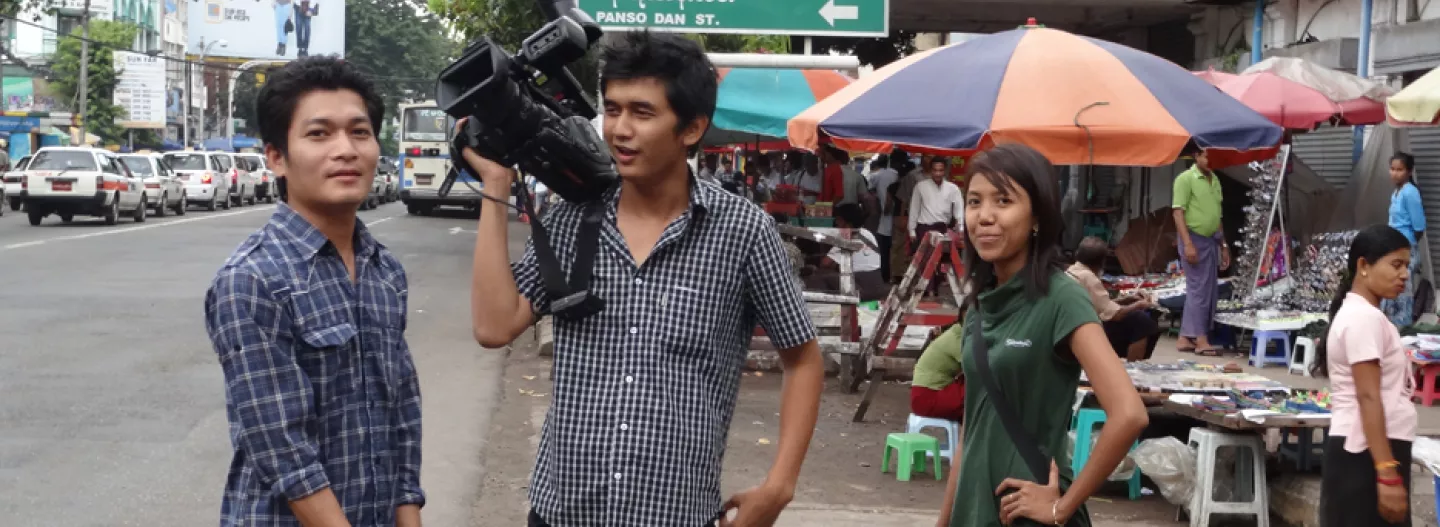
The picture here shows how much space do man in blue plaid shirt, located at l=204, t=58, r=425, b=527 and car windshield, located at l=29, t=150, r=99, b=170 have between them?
28107mm

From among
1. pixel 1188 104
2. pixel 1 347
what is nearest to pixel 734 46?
pixel 1 347

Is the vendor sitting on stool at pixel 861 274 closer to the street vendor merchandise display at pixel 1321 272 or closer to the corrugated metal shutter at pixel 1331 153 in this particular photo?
the street vendor merchandise display at pixel 1321 272

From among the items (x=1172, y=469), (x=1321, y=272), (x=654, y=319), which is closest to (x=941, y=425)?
(x=1172, y=469)

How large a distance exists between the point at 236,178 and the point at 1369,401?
42028 millimetres

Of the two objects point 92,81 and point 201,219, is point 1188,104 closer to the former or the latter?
point 201,219

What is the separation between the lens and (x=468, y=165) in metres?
2.74

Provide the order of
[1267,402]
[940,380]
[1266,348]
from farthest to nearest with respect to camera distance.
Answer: [1266,348] → [1267,402] → [940,380]

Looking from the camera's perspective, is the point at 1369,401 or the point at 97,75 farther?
the point at 97,75

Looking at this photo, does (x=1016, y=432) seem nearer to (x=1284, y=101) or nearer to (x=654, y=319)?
(x=654, y=319)

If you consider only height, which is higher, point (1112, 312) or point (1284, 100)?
point (1284, 100)

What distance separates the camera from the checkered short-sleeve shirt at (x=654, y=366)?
260cm

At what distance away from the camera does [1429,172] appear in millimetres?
13711

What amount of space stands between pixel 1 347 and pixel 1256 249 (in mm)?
10346

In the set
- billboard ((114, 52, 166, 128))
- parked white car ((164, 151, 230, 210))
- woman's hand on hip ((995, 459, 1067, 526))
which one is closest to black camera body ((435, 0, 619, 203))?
woman's hand on hip ((995, 459, 1067, 526))
